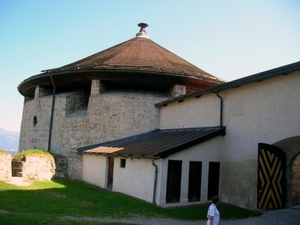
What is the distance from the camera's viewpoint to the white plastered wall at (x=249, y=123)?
30.4ft

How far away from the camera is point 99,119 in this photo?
52.3ft

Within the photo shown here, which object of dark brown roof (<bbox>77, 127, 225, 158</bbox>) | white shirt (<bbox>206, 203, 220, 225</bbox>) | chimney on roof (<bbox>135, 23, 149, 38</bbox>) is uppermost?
chimney on roof (<bbox>135, 23, 149, 38</bbox>)

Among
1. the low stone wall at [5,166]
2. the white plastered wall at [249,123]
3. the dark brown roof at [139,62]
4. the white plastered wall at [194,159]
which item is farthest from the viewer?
the dark brown roof at [139,62]

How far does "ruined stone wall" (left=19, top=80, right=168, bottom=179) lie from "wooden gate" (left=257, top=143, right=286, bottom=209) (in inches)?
279

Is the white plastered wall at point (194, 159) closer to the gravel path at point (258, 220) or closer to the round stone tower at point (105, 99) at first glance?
the gravel path at point (258, 220)

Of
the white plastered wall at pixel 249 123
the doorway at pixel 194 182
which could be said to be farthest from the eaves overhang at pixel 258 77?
the doorway at pixel 194 182

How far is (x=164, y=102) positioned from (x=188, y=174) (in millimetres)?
5585

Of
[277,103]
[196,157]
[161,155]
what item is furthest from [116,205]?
[277,103]

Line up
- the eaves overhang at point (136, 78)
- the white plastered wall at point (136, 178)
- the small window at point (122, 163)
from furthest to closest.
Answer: the eaves overhang at point (136, 78), the small window at point (122, 163), the white plastered wall at point (136, 178)

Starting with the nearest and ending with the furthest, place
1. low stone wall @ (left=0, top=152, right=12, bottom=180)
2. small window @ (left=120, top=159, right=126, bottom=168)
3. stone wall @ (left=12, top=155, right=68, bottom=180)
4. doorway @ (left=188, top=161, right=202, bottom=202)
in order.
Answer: doorway @ (left=188, top=161, right=202, bottom=202), small window @ (left=120, top=159, right=126, bottom=168), low stone wall @ (left=0, top=152, right=12, bottom=180), stone wall @ (left=12, top=155, right=68, bottom=180)

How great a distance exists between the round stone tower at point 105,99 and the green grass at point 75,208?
4.48 m

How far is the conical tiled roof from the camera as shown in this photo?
52.1 ft

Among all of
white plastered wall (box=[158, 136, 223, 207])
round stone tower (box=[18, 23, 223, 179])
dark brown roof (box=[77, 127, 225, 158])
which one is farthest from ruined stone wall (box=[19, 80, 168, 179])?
white plastered wall (box=[158, 136, 223, 207])

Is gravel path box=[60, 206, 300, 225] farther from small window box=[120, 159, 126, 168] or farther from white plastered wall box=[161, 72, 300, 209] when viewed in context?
small window box=[120, 159, 126, 168]
